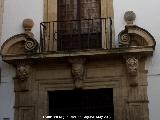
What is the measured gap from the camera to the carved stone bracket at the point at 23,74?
10394mm

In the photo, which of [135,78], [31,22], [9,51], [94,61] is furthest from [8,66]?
[135,78]

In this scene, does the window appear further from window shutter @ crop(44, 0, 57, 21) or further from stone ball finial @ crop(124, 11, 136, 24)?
stone ball finial @ crop(124, 11, 136, 24)

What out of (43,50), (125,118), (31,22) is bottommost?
(125,118)

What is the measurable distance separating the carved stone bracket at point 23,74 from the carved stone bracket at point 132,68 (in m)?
2.22

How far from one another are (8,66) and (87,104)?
2035 millimetres

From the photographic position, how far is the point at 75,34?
10.8 m

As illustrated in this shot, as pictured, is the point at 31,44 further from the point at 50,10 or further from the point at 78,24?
the point at 78,24

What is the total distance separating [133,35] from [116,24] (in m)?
0.54

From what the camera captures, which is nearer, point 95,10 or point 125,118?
point 125,118

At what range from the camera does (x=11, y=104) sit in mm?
10516

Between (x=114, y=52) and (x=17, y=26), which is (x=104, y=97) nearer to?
(x=114, y=52)

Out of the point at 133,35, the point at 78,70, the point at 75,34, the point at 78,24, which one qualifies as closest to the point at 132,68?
the point at 133,35

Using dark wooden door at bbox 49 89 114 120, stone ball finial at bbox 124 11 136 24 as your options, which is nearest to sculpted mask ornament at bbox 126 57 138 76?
dark wooden door at bbox 49 89 114 120

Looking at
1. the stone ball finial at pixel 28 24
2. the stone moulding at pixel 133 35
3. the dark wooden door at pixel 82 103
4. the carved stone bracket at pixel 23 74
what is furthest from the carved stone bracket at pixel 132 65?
the stone ball finial at pixel 28 24
